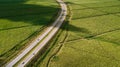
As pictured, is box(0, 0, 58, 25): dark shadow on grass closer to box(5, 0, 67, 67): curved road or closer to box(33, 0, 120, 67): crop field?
box(5, 0, 67, 67): curved road

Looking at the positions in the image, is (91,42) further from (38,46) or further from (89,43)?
(38,46)

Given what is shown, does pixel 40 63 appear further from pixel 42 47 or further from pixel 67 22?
pixel 67 22

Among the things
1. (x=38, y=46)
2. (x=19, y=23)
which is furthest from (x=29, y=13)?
(x=38, y=46)

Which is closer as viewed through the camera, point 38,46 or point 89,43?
point 38,46

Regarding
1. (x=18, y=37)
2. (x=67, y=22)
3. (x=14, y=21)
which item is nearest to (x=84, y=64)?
(x=18, y=37)

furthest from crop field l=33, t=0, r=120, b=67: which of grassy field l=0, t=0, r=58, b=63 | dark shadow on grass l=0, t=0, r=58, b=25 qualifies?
dark shadow on grass l=0, t=0, r=58, b=25
